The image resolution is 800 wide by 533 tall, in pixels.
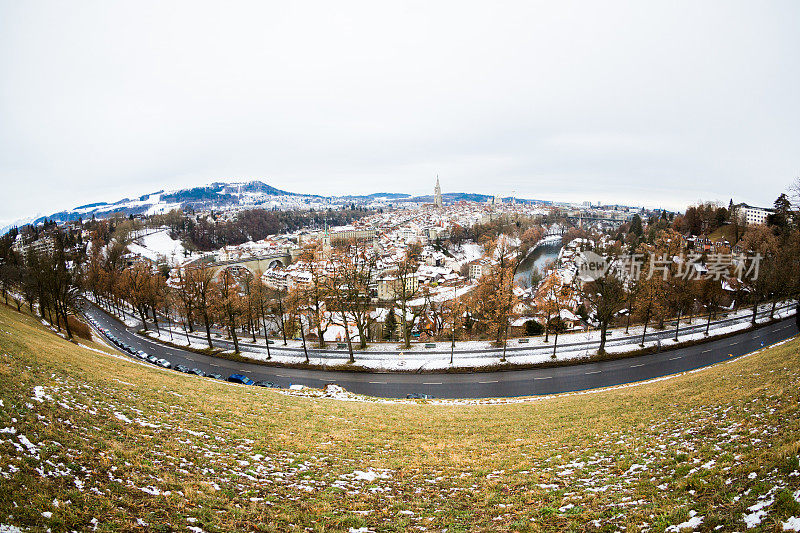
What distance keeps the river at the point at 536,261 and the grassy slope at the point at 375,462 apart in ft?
184

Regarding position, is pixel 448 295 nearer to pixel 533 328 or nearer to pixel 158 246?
pixel 533 328

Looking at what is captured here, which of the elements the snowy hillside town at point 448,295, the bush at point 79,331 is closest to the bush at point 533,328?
the snowy hillside town at point 448,295

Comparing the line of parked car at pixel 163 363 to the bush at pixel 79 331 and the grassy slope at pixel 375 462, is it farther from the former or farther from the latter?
the grassy slope at pixel 375 462

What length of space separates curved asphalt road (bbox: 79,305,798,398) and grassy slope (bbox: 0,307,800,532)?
7.81m

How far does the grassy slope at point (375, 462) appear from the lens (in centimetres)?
424

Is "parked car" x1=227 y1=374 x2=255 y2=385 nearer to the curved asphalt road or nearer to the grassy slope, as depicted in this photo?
the curved asphalt road

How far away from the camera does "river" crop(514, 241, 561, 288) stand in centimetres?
6744

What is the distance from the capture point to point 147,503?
4.41 meters

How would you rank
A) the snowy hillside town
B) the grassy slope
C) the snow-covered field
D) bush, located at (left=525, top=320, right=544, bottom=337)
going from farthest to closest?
the snow-covered field, bush, located at (left=525, top=320, right=544, bottom=337), the snowy hillside town, the grassy slope

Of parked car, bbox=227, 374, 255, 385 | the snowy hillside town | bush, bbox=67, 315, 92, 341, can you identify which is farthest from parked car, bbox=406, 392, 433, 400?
bush, bbox=67, 315, 92, 341

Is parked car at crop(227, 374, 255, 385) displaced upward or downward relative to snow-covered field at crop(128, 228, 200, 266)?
downward

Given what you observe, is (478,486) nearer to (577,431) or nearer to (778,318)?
(577,431)

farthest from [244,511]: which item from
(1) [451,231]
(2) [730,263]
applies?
(1) [451,231]

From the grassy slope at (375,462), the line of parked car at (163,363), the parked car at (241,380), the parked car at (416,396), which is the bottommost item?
the line of parked car at (163,363)
